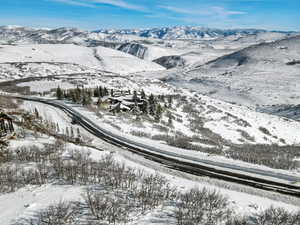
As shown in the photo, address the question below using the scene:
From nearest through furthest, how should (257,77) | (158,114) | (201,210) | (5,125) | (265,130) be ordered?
(201,210)
(5,125)
(158,114)
(265,130)
(257,77)

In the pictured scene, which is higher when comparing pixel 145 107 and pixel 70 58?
pixel 70 58

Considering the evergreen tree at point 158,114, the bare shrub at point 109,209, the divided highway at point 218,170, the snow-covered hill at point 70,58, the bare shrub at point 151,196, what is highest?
the snow-covered hill at point 70,58

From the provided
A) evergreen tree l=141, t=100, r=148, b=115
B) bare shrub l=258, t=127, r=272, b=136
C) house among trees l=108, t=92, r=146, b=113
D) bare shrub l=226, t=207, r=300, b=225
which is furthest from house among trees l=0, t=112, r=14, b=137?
bare shrub l=258, t=127, r=272, b=136

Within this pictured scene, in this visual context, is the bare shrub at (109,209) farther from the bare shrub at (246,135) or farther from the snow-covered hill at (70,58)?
the snow-covered hill at (70,58)

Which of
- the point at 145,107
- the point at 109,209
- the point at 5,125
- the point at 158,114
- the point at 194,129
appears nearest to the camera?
the point at 109,209

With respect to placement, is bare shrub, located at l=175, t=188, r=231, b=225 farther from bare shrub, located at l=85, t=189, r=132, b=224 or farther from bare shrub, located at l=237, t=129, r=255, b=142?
bare shrub, located at l=237, t=129, r=255, b=142

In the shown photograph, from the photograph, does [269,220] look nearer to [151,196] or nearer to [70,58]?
[151,196]

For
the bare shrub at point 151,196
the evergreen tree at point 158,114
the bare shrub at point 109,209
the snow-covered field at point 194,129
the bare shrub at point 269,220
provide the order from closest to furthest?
the bare shrub at point 109,209 < the bare shrub at point 269,220 < the bare shrub at point 151,196 < the snow-covered field at point 194,129 < the evergreen tree at point 158,114

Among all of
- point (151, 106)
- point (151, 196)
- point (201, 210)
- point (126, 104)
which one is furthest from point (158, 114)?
point (201, 210)

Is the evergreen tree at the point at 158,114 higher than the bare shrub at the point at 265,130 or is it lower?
higher

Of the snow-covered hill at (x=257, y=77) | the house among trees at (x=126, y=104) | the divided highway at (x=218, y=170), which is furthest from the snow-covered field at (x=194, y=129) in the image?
the house among trees at (x=126, y=104)

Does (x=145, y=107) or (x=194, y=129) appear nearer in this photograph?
(x=194, y=129)

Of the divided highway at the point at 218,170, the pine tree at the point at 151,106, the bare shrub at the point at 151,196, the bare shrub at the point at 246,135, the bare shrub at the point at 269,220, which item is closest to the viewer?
the bare shrub at the point at 269,220
